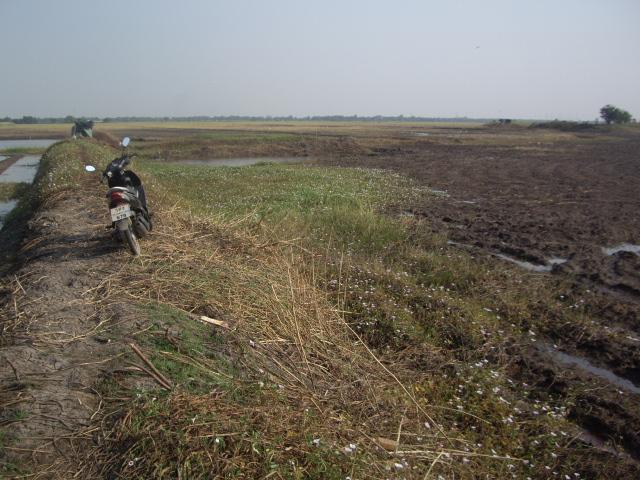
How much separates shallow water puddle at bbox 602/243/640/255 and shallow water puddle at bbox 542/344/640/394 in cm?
608

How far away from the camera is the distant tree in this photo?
83950 mm

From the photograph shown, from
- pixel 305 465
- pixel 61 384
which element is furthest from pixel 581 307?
pixel 61 384

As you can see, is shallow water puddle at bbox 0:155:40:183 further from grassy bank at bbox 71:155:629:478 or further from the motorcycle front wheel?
the motorcycle front wheel

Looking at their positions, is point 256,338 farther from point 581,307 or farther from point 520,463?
point 581,307

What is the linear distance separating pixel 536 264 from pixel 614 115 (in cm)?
9582

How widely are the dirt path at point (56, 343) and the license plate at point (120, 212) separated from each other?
0.52 m

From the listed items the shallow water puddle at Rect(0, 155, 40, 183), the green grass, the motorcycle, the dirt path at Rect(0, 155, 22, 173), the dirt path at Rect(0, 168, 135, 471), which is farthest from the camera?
the dirt path at Rect(0, 155, 22, 173)

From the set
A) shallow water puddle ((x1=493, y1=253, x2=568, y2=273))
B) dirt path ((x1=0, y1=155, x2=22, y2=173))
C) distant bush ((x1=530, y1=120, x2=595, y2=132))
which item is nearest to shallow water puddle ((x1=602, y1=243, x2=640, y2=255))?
shallow water puddle ((x1=493, y1=253, x2=568, y2=273))

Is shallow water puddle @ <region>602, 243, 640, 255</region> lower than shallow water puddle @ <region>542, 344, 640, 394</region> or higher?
higher

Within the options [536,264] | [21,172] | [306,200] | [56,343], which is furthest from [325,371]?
[21,172]

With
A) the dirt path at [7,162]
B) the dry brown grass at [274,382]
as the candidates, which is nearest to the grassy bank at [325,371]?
the dry brown grass at [274,382]

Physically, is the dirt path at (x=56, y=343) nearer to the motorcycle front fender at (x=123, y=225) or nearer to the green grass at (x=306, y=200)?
the motorcycle front fender at (x=123, y=225)

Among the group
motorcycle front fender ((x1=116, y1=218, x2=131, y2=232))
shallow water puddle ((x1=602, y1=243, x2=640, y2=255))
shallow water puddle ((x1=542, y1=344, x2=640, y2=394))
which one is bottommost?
shallow water puddle ((x1=542, y1=344, x2=640, y2=394))

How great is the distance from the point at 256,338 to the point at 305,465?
5.64ft
